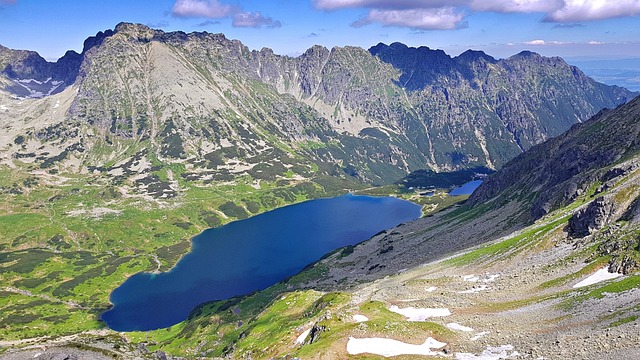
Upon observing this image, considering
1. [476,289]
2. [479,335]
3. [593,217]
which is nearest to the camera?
[479,335]

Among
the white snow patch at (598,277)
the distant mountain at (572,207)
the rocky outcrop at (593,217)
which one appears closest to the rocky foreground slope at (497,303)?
the white snow patch at (598,277)

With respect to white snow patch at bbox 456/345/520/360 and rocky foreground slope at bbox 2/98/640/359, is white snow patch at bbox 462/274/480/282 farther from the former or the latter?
white snow patch at bbox 456/345/520/360

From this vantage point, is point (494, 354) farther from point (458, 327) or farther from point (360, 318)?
point (360, 318)

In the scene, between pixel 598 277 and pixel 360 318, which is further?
pixel 360 318

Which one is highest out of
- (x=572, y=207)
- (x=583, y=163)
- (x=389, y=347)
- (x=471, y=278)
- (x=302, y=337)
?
(x=583, y=163)

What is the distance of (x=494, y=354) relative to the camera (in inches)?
2218

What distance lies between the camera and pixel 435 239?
179125 millimetres

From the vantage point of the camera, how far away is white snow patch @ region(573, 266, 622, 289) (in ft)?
245

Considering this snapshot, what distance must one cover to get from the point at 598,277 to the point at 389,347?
40.5 metres

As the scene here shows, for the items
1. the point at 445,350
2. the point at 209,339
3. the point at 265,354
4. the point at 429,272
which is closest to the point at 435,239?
the point at 429,272

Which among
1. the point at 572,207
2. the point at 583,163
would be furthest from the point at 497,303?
the point at 583,163

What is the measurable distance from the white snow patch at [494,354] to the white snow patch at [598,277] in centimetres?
2715

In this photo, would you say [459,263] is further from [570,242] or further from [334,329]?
[334,329]

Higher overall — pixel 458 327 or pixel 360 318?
pixel 458 327
